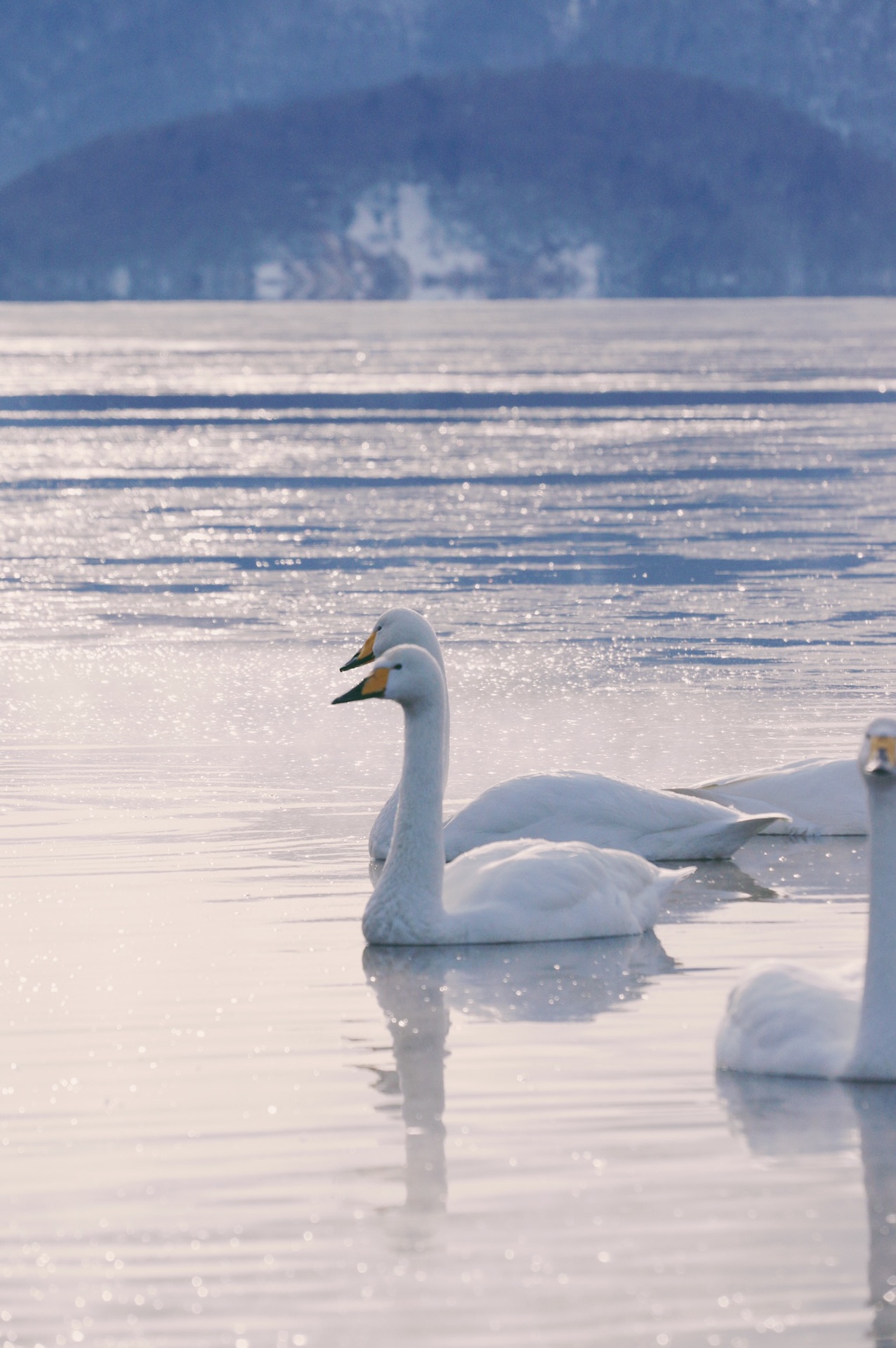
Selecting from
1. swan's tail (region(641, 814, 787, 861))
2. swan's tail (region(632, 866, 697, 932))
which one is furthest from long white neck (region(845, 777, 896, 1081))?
swan's tail (region(641, 814, 787, 861))

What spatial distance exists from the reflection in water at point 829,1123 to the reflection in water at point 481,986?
0.87 meters

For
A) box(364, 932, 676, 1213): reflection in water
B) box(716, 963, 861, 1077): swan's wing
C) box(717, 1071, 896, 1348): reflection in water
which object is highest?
box(716, 963, 861, 1077): swan's wing

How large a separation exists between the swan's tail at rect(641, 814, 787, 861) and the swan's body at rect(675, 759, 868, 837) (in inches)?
11.4

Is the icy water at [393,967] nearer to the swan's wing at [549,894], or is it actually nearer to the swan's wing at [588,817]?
the swan's wing at [549,894]

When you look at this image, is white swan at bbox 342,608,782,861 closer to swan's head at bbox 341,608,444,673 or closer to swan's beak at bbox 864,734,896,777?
swan's head at bbox 341,608,444,673

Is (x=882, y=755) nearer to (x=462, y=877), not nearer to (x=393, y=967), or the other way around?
(x=393, y=967)

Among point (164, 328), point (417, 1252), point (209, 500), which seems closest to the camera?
point (417, 1252)

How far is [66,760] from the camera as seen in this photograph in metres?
12.6

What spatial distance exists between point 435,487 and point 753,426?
12.4 metres

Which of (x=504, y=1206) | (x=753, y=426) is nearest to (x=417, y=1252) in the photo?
(x=504, y=1206)

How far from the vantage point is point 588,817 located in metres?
10.4

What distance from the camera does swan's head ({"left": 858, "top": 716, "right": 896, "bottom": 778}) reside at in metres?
6.96

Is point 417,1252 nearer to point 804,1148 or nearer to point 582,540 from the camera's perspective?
point 804,1148

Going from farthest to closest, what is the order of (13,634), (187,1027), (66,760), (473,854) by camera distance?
(13,634), (66,760), (473,854), (187,1027)
